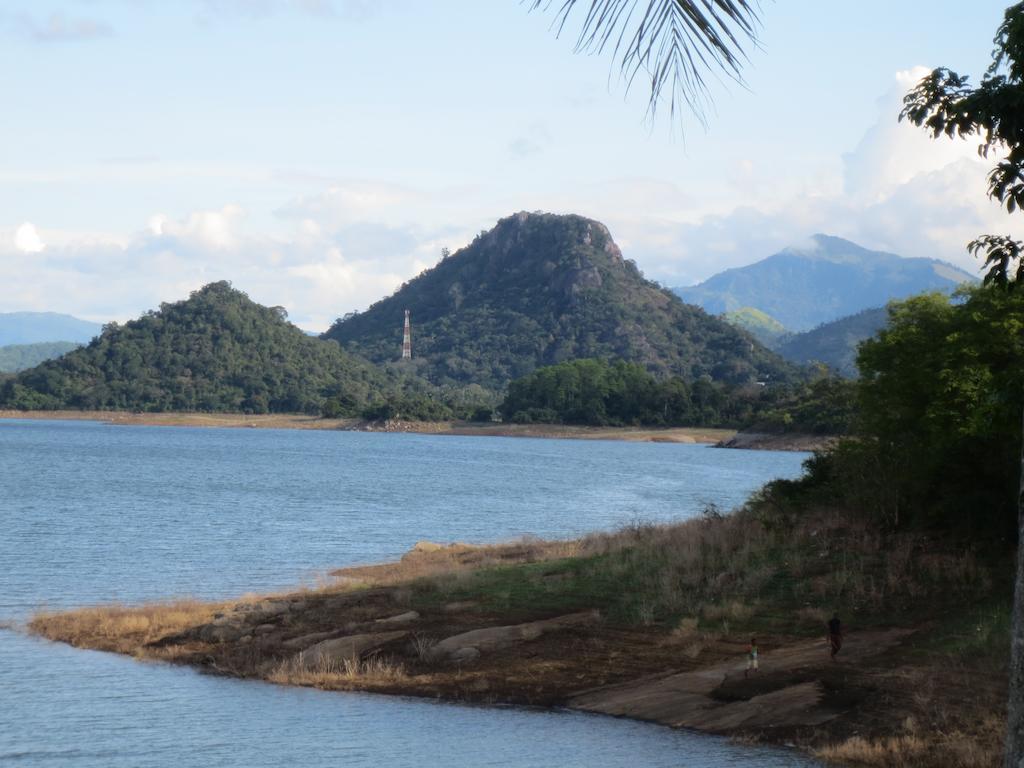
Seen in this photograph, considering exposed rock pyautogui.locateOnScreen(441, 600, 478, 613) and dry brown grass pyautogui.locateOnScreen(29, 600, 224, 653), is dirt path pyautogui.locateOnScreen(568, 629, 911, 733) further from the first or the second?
dry brown grass pyautogui.locateOnScreen(29, 600, 224, 653)

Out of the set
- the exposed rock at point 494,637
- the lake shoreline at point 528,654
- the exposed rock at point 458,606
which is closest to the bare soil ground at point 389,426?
the lake shoreline at point 528,654

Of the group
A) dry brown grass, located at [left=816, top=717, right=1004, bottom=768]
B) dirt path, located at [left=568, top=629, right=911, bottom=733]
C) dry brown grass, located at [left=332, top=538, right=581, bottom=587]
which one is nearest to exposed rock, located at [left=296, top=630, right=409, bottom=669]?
dirt path, located at [left=568, top=629, right=911, bottom=733]

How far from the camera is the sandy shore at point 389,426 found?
155000mm

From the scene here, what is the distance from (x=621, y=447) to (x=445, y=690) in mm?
128489

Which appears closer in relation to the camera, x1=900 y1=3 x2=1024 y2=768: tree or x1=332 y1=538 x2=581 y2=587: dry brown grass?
x1=900 y1=3 x2=1024 y2=768: tree

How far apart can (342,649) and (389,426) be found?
153m

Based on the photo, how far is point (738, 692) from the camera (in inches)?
653

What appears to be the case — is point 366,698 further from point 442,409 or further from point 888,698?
point 442,409

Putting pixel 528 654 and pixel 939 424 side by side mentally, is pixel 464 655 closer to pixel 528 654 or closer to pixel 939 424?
pixel 528 654

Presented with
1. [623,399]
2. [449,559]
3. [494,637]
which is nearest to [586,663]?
[494,637]

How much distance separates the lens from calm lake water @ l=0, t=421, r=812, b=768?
15.5m

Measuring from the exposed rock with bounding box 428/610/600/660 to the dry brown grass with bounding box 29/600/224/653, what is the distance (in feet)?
18.6

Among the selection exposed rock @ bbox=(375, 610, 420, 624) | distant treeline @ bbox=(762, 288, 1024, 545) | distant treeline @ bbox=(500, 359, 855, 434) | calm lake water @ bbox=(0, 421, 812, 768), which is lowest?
calm lake water @ bbox=(0, 421, 812, 768)

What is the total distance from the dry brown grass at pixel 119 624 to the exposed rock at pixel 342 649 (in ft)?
12.4
